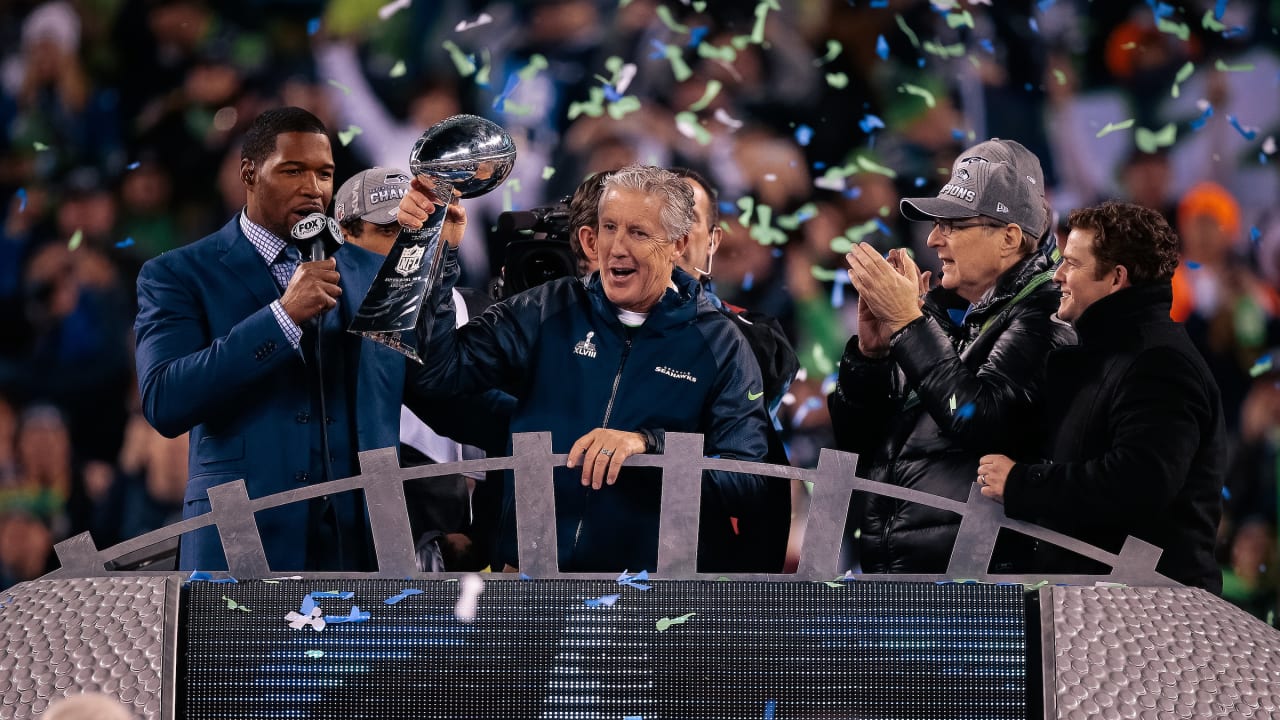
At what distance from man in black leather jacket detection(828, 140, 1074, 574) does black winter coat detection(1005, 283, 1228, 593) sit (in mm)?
121

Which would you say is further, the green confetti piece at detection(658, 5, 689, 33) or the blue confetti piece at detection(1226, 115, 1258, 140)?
the green confetti piece at detection(658, 5, 689, 33)

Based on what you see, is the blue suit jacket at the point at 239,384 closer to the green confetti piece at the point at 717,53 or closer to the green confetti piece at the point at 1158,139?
the green confetti piece at the point at 717,53

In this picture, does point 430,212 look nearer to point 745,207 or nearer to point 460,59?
point 745,207

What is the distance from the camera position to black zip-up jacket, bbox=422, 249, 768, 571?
209 centimetres

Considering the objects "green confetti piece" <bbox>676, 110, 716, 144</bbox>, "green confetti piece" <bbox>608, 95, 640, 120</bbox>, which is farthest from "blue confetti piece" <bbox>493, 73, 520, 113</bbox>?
"green confetti piece" <bbox>676, 110, 716, 144</bbox>

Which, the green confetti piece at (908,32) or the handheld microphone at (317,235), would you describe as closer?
the handheld microphone at (317,235)

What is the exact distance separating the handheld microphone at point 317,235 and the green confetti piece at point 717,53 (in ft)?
8.73

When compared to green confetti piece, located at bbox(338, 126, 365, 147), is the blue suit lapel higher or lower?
lower

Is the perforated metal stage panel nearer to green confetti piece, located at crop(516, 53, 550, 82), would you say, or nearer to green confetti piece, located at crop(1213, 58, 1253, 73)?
green confetti piece, located at crop(516, 53, 550, 82)

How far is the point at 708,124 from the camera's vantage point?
4.65m

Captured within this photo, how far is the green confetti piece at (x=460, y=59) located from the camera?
4.65m

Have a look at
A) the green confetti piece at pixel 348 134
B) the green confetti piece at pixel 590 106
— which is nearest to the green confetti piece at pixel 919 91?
the green confetti piece at pixel 590 106

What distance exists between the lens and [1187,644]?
1.59 metres

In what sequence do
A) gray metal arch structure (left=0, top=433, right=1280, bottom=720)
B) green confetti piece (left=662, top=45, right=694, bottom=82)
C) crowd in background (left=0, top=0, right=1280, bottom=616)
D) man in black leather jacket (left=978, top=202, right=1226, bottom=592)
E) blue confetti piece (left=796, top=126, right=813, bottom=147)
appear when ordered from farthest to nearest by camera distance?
green confetti piece (left=662, top=45, right=694, bottom=82), blue confetti piece (left=796, top=126, right=813, bottom=147), crowd in background (left=0, top=0, right=1280, bottom=616), man in black leather jacket (left=978, top=202, right=1226, bottom=592), gray metal arch structure (left=0, top=433, right=1280, bottom=720)
